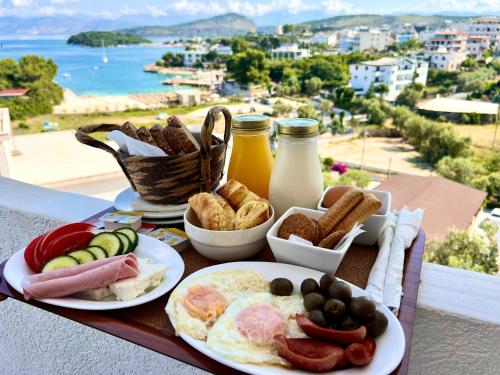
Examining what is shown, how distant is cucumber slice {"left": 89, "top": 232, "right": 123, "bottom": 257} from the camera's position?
0.62 metres

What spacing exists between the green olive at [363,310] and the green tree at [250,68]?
22609 millimetres

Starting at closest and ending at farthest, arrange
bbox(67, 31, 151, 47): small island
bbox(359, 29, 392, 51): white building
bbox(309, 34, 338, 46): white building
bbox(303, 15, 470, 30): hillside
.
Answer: bbox(303, 15, 470, 30): hillside < bbox(359, 29, 392, 51): white building < bbox(309, 34, 338, 46): white building < bbox(67, 31, 151, 47): small island

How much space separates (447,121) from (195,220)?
60.0 feet

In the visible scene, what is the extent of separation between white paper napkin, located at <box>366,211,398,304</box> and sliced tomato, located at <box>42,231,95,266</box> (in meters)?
0.44

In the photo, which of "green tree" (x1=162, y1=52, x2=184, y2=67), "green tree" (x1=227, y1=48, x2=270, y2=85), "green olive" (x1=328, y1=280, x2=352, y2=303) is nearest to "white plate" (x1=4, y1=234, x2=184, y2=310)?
"green olive" (x1=328, y1=280, x2=352, y2=303)

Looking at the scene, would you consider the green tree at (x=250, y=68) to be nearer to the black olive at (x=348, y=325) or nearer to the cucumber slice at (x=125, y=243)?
the cucumber slice at (x=125, y=243)

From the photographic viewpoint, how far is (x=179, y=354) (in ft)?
1.41

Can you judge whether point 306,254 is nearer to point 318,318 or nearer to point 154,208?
point 318,318

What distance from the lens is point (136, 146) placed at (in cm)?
74

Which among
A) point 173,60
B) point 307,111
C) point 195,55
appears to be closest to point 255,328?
point 307,111

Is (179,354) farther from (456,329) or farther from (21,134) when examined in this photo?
(21,134)

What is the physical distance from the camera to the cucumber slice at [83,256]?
23.2 inches

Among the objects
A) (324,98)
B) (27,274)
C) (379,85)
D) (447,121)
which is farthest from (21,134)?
(27,274)

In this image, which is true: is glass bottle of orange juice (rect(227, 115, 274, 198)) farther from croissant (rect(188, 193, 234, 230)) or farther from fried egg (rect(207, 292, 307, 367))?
fried egg (rect(207, 292, 307, 367))
